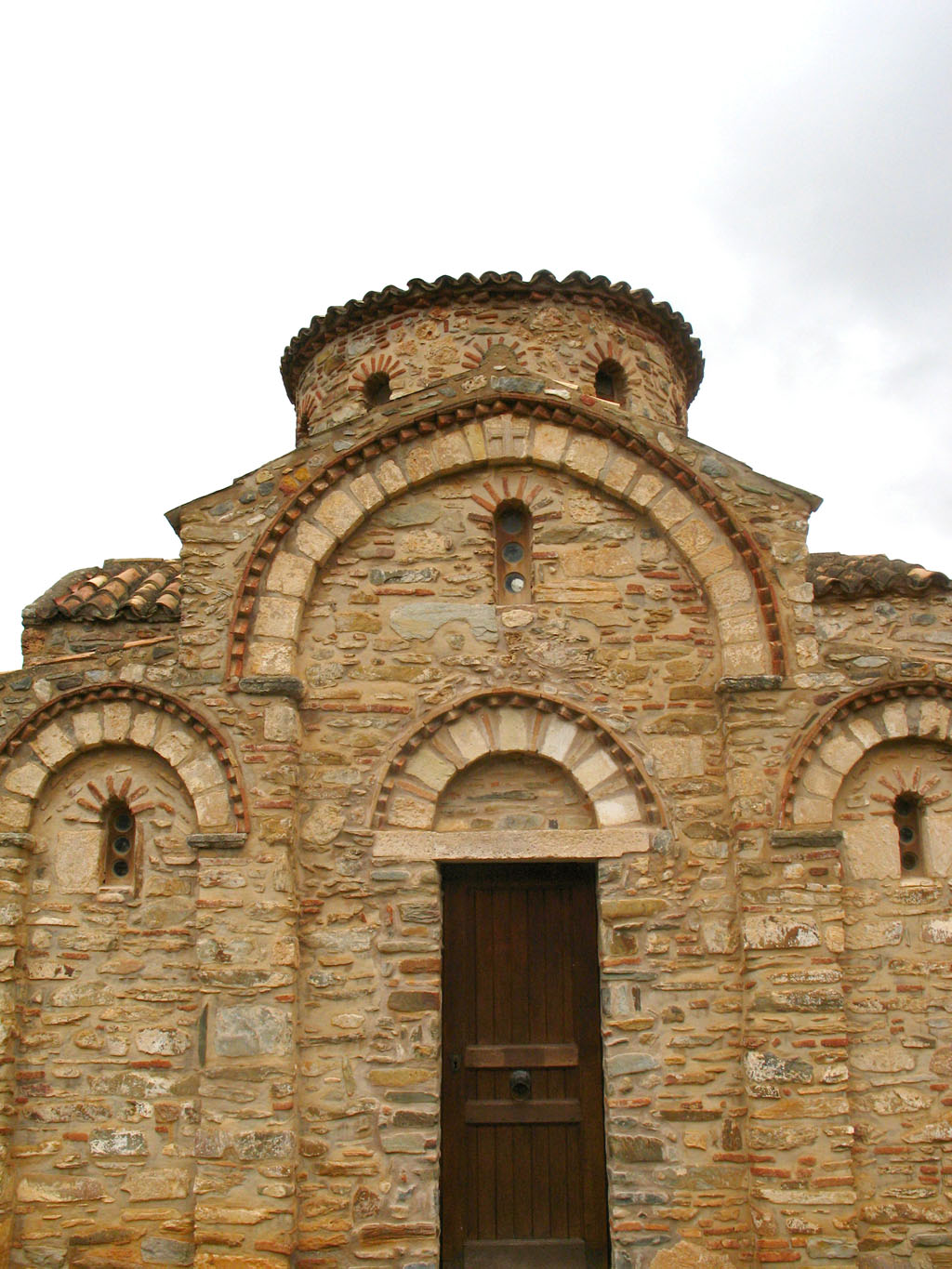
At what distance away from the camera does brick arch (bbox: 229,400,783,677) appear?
700 centimetres

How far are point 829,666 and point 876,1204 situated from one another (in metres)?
3.21

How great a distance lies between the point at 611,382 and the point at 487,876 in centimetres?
498

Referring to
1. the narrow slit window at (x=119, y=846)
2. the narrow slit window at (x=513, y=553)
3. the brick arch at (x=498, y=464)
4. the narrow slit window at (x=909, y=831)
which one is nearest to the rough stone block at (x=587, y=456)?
the brick arch at (x=498, y=464)

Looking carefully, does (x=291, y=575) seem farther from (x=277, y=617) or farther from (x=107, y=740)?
(x=107, y=740)

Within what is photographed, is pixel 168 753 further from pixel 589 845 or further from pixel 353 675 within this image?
pixel 589 845

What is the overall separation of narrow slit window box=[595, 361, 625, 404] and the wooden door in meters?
4.65

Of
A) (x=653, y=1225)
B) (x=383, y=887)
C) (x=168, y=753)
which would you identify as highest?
(x=168, y=753)

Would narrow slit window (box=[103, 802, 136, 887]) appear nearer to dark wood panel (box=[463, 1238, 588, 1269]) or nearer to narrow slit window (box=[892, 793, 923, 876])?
dark wood panel (box=[463, 1238, 588, 1269])

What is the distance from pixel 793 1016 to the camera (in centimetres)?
625

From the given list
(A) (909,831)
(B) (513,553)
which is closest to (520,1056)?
(A) (909,831)

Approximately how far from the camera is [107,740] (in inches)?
273

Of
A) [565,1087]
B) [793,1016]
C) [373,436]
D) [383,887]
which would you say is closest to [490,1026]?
[565,1087]

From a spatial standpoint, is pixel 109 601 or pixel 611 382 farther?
pixel 611 382

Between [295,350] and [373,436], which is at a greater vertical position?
[295,350]
